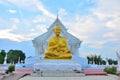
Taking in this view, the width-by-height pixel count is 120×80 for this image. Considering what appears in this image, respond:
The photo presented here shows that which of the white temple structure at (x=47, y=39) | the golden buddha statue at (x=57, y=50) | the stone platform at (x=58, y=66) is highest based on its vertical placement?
the white temple structure at (x=47, y=39)

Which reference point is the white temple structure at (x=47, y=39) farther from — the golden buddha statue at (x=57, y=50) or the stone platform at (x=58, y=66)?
the stone platform at (x=58, y=66)

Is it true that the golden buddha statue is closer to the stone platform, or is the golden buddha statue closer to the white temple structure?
the stone platform

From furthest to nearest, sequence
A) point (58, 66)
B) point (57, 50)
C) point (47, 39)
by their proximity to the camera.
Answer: point (47, 39), point (57, 50), point (58, 66)

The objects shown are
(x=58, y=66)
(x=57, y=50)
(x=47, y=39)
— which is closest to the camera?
(x=58, y=66)

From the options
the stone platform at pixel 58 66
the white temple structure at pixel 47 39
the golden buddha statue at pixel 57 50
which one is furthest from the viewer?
the white temple structure at pixel 47 39

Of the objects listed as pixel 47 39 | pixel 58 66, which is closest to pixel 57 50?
pixel 58 66

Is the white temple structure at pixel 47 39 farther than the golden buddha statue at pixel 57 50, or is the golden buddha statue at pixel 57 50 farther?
the white temple structure at pixel 47 39

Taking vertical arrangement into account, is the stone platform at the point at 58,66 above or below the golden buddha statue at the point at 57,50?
below

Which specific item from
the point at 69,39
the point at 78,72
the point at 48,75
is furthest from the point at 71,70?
the point at 69,39

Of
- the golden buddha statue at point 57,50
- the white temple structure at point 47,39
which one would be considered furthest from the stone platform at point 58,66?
the white temple structure at point 47,39

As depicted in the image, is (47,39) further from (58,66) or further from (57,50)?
(58,66)

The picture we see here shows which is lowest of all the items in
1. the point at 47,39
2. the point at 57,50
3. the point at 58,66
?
the point at 58,66

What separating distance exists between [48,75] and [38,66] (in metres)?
1.56

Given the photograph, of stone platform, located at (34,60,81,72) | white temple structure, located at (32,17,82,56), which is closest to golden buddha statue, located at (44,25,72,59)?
stone platform, located at (34,60,81,72)
